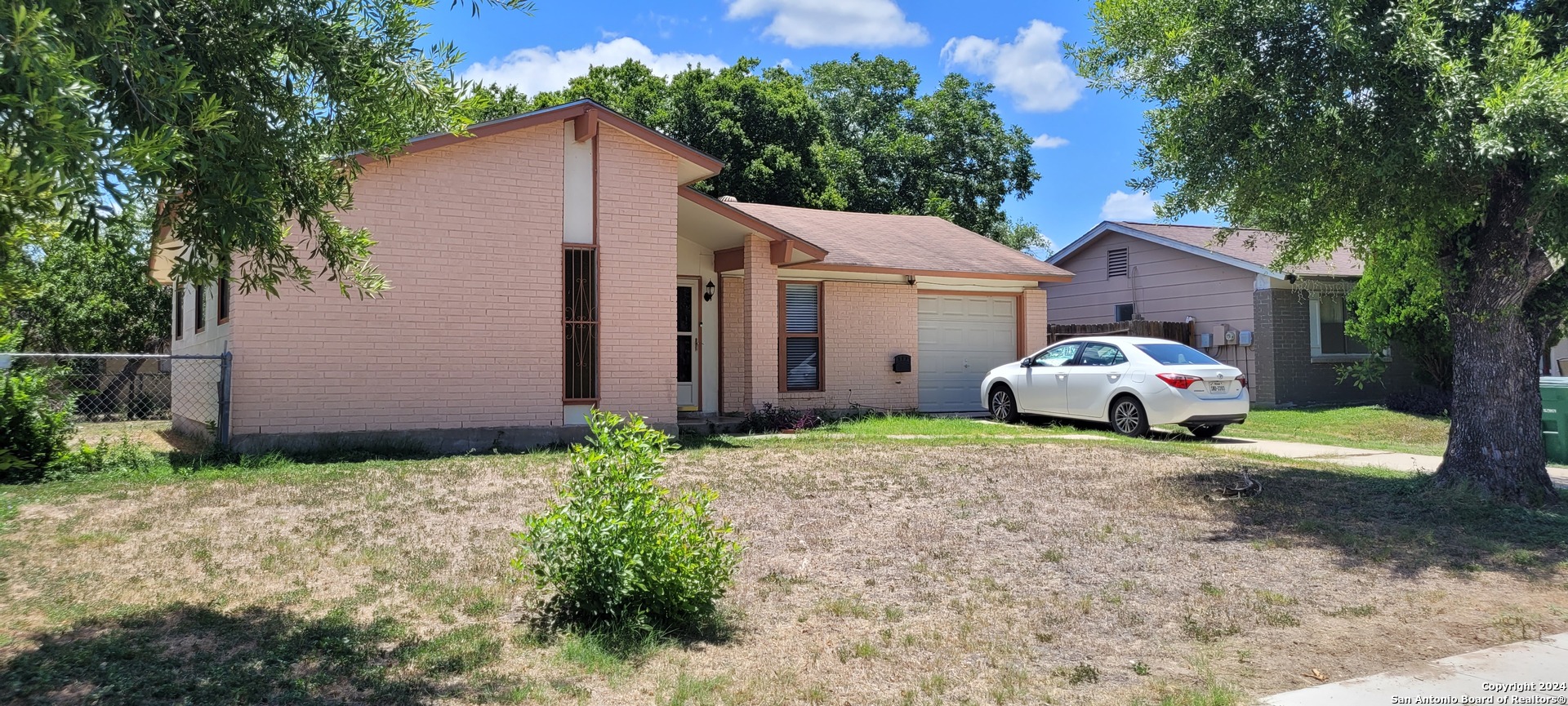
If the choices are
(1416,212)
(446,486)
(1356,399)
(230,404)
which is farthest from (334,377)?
(1356,399)

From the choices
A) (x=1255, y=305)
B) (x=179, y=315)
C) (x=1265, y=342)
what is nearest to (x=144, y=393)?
(x=179, y=315)

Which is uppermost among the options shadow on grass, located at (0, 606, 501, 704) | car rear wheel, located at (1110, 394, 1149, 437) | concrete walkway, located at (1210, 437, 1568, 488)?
car rear wheel, located at (1110, 394, 1149, 437)

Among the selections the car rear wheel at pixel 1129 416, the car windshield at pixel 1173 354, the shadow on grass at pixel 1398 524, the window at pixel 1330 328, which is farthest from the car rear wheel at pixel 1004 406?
the window at pixel 1330 328

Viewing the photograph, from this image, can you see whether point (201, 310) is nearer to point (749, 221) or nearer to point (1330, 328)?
point (749, 221)

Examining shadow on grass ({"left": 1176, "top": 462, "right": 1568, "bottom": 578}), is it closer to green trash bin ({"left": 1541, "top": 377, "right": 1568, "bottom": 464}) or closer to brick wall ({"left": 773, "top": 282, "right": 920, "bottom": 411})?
green trash bin ({"left": 1541, "top": 377, "right": 1568, "bottom": 464})

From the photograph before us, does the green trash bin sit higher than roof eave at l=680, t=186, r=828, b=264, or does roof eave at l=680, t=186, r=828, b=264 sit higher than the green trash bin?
roof eave at l=680, t=186, r=828, b=264

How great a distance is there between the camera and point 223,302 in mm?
13359

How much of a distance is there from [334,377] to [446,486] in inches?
119

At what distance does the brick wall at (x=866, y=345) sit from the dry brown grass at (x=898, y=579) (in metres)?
6.82

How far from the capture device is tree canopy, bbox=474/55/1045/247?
92.5 ft

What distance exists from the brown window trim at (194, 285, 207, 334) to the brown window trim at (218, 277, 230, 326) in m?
1.47

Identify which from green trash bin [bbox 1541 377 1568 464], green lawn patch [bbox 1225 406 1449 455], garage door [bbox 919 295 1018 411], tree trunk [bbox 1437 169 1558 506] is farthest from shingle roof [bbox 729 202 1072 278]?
tree trunk [bbox 1437 169 1558 506]

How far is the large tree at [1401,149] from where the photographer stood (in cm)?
766

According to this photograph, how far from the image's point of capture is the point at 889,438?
13.2m
